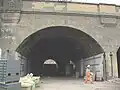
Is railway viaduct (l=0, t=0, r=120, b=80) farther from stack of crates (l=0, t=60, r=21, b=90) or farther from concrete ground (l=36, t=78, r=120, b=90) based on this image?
stack of crates (l=0, t=60, r=21, b=90)

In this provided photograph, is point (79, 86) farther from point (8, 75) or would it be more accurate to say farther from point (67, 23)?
point (8, 75)

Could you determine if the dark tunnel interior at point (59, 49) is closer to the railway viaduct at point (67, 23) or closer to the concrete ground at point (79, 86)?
the railway viaduct at point (67, 23)

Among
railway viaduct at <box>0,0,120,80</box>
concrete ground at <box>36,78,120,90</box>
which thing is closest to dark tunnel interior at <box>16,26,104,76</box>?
railway viaduct at <box>0,0,120,80</box>

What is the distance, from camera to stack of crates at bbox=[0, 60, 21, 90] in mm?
7537

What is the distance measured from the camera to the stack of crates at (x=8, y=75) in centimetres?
754

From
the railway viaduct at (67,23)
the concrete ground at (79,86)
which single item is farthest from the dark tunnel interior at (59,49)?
the concrete ground at (79,86)

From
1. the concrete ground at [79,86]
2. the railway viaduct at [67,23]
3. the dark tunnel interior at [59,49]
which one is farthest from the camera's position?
the dark tunnel interior at [59,49]

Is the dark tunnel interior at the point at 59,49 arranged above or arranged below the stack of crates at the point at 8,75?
above

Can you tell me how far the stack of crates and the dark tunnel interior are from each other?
25.3ft

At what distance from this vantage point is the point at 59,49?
2831 centimetres

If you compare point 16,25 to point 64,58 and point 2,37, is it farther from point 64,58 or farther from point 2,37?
point 64,58

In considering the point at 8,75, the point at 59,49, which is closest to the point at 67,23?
the point at 8,75

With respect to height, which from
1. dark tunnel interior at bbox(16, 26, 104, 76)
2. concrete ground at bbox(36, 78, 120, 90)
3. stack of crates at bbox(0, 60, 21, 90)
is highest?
dark tunnel interior at bbox(16, 26, 104, 76)

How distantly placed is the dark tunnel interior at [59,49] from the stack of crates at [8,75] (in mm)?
7712
